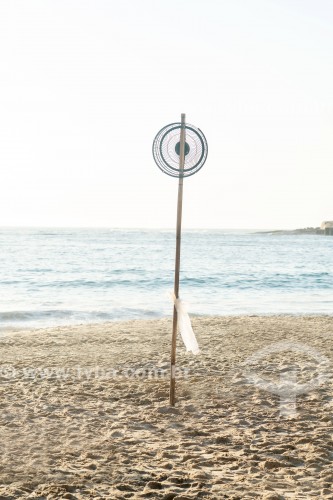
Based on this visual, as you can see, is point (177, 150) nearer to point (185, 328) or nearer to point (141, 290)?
point (185, 328)

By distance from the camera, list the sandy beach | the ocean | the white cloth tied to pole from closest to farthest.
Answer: the sandy beach < the white cloth tied to pole < the ocean

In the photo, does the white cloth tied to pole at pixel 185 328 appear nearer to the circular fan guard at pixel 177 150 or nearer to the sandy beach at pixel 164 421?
the sandy beach at pixel 164 421

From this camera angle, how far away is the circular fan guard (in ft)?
17.0

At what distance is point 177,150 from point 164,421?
8.25 ft

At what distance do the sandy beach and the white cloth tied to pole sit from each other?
2.13ft

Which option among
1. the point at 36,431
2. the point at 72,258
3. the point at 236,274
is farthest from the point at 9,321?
the point at 72,258

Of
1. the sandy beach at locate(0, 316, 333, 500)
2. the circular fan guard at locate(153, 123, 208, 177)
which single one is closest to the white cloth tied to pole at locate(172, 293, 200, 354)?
the sandy beach at locate(0, 316, 333, 500)

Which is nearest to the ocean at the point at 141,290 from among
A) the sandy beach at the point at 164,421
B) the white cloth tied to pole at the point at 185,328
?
the sandy beach at the point at 164,421

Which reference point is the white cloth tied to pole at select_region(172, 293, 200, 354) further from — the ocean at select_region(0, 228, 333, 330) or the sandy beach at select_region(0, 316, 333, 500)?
the ocean at select_region(0, 228, 333, 330)

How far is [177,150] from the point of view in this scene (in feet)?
17.0

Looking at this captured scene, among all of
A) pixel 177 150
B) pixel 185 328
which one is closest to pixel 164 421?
pixel 185 328

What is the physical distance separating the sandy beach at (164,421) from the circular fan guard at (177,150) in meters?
2.32

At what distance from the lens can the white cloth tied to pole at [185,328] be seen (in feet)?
16.3

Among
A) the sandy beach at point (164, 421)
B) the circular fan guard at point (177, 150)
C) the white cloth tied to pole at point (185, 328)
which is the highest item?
the circular fan guard at point (177, 150)
